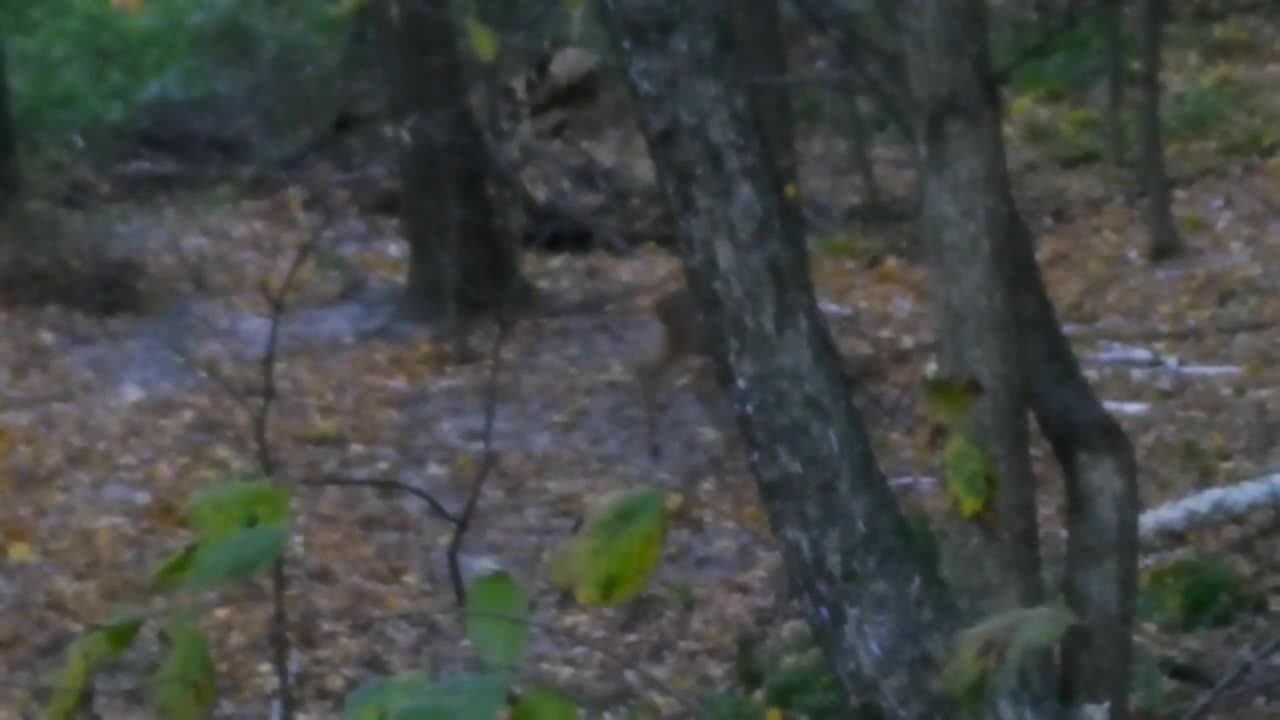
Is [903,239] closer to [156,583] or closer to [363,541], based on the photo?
[363,541]

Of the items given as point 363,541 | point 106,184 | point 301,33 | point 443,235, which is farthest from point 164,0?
point 363,541

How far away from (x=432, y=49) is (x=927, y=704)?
10225mm

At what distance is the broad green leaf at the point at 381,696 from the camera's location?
88.7 inches

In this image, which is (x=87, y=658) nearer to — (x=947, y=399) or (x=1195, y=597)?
(x=947, y=399)

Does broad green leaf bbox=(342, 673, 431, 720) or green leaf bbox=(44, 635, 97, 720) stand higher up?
broad green leaf bbox=(342, 673, 431, 720)

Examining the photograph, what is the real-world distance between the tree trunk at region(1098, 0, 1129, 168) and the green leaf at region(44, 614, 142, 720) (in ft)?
40.5

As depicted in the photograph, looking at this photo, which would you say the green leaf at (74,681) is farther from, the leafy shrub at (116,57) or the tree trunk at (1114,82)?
the leafy shrub at (116,57)

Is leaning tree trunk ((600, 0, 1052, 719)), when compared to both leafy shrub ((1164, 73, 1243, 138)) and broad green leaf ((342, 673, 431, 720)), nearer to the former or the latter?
broad green leaf ((342, 673, 431, 720))

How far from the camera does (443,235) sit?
14172mm

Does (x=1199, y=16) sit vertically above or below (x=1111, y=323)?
above

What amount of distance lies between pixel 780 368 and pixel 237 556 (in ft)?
4.04

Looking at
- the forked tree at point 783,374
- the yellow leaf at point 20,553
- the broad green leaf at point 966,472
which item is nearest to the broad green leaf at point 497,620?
the forked tree at point 783,374

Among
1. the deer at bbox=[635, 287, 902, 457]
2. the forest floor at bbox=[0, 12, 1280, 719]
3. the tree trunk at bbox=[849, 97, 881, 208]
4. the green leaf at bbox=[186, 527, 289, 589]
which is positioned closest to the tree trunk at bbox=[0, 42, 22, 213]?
the forest floor at bbox=[0, 12, 1280, 719]

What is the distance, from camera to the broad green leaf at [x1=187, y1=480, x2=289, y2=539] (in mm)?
2559
